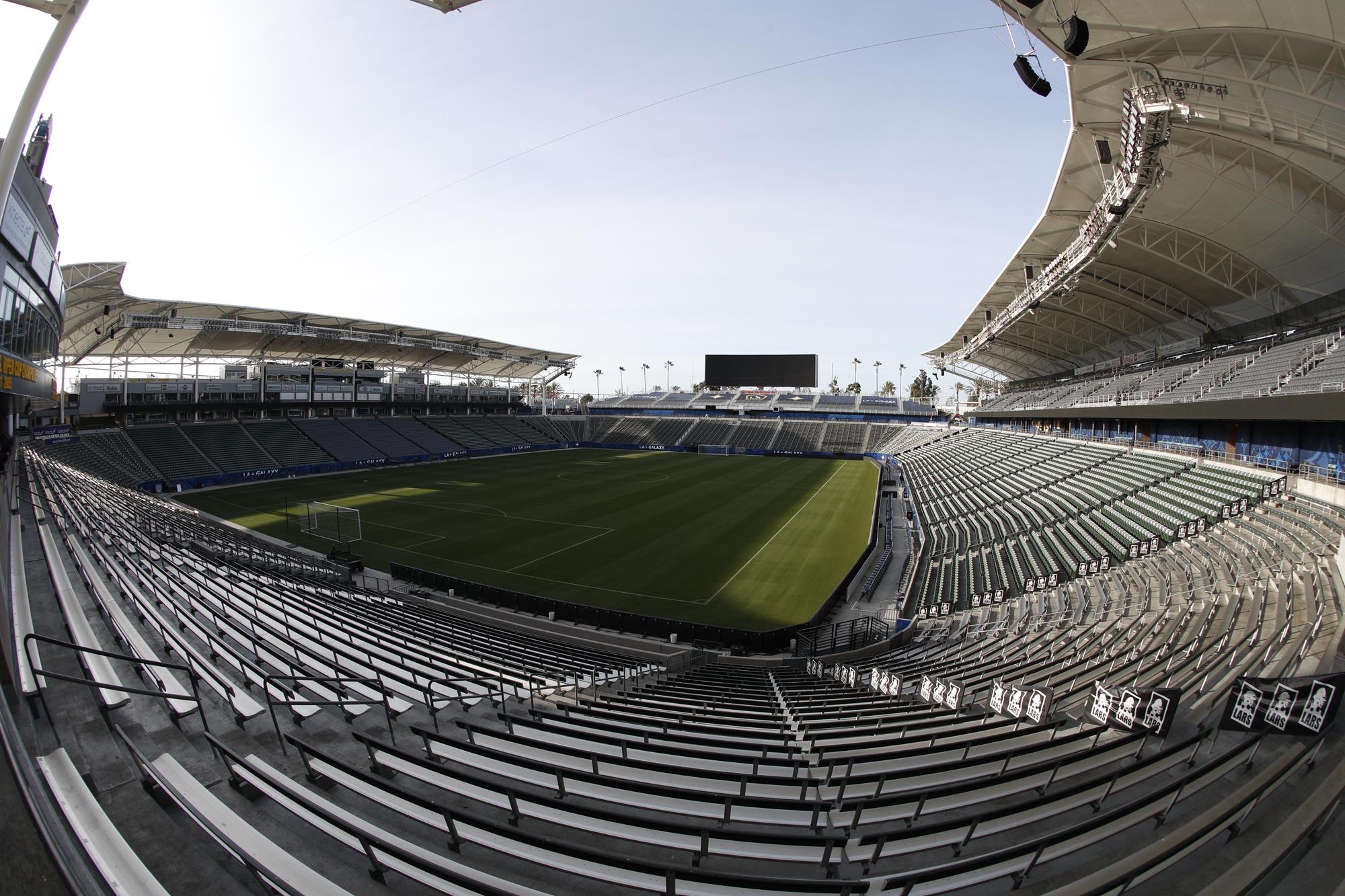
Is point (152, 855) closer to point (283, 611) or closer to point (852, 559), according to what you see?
point (283, 611)

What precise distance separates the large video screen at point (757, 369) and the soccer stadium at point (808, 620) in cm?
5261

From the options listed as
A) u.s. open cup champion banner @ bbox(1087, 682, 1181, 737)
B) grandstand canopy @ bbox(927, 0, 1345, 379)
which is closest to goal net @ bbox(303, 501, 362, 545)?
u.s. open cup champion banner @ bbox(1087, 682, 1181, 737)

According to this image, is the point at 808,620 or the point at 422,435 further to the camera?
the point at 422,435

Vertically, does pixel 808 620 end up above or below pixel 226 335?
below

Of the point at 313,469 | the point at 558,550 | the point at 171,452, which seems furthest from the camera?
the point at 313,469

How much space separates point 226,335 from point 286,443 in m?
11.0

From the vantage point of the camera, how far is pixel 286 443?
178 feet

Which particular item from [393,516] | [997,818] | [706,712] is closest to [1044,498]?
[706,712]

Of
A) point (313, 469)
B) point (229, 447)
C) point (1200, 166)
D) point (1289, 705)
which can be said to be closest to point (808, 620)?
point (1289, 705)

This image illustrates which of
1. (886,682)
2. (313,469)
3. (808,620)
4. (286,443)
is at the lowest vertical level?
(808,620)

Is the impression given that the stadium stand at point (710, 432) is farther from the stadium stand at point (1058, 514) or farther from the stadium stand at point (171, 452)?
the stadium stand at point (171, 452)

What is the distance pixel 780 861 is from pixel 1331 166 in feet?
85.7

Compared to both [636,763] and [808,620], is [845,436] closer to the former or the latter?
[808,620]

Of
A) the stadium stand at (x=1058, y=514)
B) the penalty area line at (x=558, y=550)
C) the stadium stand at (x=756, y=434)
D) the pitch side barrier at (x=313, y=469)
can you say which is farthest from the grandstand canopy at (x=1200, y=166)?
the pitch side barrier at (x=313, y=469)
